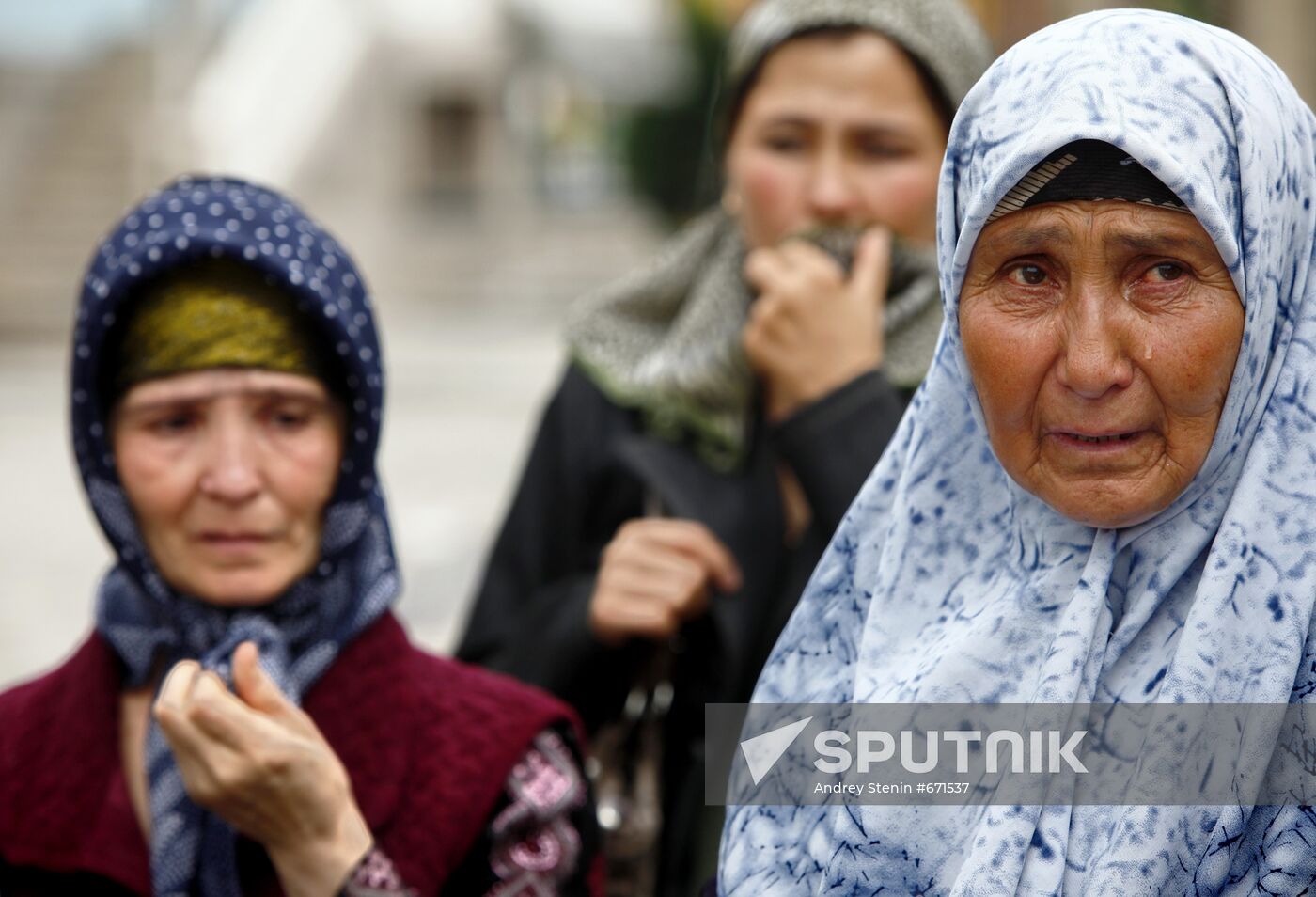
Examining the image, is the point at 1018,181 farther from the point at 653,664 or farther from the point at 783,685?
the point at 653,664

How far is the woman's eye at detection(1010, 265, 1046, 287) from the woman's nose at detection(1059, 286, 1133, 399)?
0.06 metres

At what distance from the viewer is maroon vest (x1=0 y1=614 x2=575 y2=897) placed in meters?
2.35

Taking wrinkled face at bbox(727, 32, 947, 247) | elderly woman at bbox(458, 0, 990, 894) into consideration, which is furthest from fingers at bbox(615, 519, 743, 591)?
wrinkled face at bbox(727, 32, 947, 247)

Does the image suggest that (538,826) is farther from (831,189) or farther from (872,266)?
(831,189)

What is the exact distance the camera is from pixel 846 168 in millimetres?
2986

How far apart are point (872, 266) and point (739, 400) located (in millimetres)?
332

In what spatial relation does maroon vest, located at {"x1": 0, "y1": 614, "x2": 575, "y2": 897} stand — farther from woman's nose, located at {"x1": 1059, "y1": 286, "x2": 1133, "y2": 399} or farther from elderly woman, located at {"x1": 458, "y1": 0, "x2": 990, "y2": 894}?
woman's nose, located at {"x1": 1059, "y1": 286, "x2": 1133, "y2": 399}

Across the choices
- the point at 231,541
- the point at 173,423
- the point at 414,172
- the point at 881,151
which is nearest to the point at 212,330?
the point at 173,423

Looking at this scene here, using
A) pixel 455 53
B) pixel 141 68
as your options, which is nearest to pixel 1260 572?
pixel 141 68

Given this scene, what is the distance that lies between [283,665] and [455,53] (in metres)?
23.6

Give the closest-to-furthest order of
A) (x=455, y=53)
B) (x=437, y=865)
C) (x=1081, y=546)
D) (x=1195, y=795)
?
(x=1195, y=795) < (x=1081, y=546) < (x=437, y=865) < (x=455, y=53)

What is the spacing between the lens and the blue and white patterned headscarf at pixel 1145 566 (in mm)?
1658

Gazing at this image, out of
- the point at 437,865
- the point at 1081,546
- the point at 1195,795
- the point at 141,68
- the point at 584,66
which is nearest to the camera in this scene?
the point at 1195,795

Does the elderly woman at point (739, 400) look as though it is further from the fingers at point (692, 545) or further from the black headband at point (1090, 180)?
the black headband at point (1090, 180)
